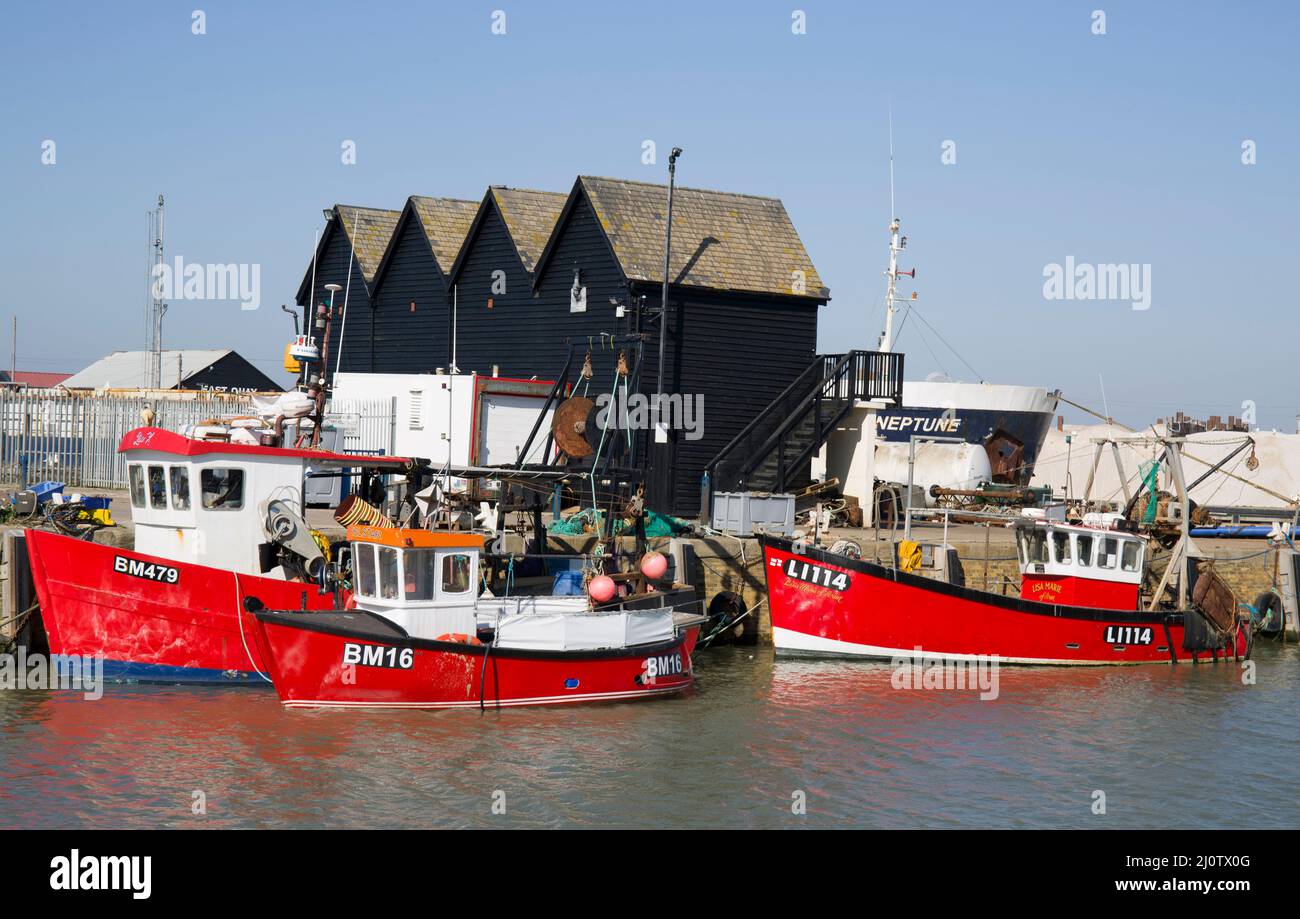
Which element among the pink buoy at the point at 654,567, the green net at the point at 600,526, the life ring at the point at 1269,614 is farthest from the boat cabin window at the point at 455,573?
the life ring at the point at 1269,614

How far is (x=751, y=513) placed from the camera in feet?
91.2

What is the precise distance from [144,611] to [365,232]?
24.8 meters

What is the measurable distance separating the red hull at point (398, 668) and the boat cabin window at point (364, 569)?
15.9 inches

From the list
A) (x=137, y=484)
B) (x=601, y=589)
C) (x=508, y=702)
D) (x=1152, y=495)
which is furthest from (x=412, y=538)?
(x=1152, y=495)

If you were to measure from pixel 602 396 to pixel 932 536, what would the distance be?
8.12 metres

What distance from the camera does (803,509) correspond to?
3422 centimetres

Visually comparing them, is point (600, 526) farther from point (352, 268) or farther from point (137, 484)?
point (352, 268)

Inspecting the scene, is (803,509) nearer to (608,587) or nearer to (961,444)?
(961,444)

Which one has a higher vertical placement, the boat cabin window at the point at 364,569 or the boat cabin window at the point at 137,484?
the boat cabin window at the point at 137,484

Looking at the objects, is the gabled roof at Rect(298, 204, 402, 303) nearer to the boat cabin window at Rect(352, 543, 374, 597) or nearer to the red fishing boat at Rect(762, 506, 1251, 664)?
the red fishing boat at Rect(762, 506, 1251, 664)

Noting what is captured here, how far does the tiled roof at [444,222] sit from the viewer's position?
39.9 m

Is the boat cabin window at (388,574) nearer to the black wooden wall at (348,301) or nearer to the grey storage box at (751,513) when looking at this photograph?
the grey storage box at (751,513)

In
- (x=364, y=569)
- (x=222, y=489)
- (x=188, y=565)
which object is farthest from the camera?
(x=222, y=489)
